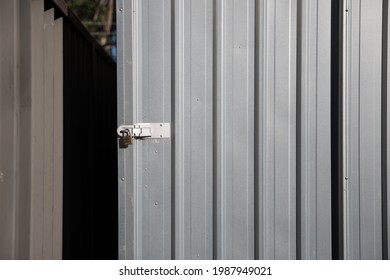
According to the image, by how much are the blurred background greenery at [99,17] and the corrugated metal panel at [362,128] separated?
1274 cm

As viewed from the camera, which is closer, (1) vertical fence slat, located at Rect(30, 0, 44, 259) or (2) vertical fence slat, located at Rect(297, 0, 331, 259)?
(2) vertical fence slat, located at Rect(297, 0, 331, 259)

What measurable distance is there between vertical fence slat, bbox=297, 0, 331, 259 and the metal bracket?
2.63 ft

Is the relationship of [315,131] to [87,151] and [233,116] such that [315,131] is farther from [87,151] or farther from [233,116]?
[87,151]

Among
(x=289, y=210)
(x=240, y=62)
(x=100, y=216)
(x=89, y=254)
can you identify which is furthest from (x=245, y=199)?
(x=100, y=216)

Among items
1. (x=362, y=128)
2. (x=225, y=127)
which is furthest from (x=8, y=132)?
(x=362, y=128)

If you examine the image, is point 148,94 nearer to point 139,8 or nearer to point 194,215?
point 139,8

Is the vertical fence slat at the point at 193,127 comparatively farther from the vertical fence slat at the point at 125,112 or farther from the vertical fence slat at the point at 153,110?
the vertical fence slat at the point at 125,112

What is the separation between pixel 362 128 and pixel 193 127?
0.99m

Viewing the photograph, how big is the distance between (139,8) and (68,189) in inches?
76.6

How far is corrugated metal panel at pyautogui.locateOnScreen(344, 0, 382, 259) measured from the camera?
8.86 feet

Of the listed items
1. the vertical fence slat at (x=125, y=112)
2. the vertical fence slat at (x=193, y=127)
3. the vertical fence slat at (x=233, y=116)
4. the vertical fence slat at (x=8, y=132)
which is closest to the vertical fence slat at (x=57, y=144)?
the vertical fence slat at (x=8, y=132)

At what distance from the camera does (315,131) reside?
8.73 feet

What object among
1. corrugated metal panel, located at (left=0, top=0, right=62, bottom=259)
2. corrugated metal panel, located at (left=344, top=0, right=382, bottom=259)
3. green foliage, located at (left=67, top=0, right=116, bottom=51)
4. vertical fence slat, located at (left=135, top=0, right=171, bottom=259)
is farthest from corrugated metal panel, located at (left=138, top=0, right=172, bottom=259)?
green foliage, located at (left=67, top=0, right=116, bottom=51)

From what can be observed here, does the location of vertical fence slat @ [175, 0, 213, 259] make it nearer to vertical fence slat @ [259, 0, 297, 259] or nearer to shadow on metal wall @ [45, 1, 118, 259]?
vertical fence slat @ [259, 0, 297, 259]
